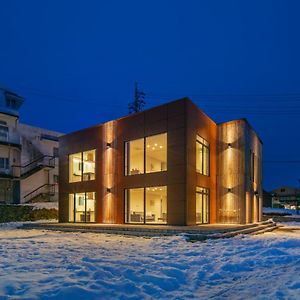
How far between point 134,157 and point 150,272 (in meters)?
12.3

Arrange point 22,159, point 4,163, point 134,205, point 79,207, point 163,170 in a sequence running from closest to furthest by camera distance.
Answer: point 163,170 → point 134,205 → point 79,207 → point 4,163 → point 22,159

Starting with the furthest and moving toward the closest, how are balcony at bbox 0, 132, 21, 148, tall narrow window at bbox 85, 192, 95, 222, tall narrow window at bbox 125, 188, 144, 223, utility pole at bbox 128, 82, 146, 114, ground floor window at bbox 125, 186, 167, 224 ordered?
utility pole at bbox 128, 82, 146, 114, balcony at bbox 0, 132, 21, 148, tall narrow window at bbox 85, 192, 95, 222, tall narrow window at bbox 125, 188, 144, 223, ground floor window at bbox 125, 186, 167, 224

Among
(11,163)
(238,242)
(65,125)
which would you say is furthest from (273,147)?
(238,242)

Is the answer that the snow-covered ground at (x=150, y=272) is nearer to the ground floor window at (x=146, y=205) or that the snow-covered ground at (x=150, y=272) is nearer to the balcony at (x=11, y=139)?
the ground floor window at (x=146, y=205)

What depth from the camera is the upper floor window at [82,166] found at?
2105cm

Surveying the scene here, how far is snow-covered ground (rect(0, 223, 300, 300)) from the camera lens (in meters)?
5.20

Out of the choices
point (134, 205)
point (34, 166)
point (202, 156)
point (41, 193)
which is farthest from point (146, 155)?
point (34, 166)

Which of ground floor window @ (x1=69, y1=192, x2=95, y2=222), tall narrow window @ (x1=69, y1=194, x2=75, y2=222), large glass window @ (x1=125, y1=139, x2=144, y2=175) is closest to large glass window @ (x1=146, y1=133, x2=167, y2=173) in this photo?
large glass window @ (x1=125, y1=139, x2=144, y2=175)

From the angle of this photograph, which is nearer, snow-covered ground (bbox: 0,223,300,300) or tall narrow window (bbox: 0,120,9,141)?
snow-covered ground (bbox: 0,223,300,300)

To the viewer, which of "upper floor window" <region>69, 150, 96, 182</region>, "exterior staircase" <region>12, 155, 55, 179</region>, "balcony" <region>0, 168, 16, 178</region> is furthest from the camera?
"exterior staircase" <region>12, 155, 55, 179</region>

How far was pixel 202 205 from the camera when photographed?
17.8 metres

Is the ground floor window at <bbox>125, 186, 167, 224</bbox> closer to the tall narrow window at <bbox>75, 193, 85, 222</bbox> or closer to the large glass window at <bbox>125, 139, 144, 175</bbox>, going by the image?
the large glass window at <bbox>125, 139, 144, 175</bbox>

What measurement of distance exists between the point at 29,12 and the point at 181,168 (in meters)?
146

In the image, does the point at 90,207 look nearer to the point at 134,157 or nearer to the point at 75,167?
the point at 75,167
